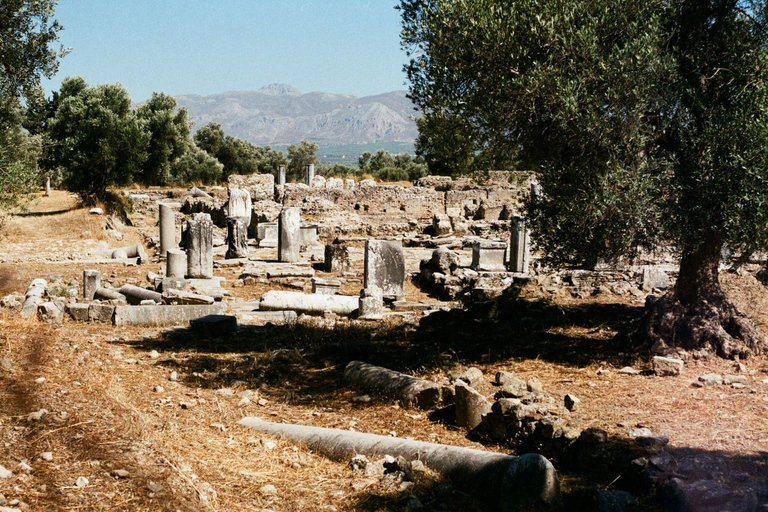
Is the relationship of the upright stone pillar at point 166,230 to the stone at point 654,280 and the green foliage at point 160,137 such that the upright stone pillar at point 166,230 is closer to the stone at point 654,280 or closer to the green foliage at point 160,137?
the green foliage at point 160,137

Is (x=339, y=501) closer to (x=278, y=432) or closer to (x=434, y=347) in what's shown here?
(x=278, y=432)

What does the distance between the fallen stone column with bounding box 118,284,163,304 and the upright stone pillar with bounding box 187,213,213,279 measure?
3322 millimetres

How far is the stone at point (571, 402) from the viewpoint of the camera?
764cm

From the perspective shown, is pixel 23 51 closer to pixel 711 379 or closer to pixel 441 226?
pixel 711 379

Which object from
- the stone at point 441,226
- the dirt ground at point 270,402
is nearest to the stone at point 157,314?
the dirt ground at point 270,402

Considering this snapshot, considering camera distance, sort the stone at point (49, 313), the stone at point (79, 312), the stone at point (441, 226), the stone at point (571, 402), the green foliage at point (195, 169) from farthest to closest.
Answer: the green foliage at point (195, 169) → the stone at point (441, 226) → the stone at point (79, 312) → the stone at point (49, 313) → the stone at point (571, 402)

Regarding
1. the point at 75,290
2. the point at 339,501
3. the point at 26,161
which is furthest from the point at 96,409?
the point at 75,290

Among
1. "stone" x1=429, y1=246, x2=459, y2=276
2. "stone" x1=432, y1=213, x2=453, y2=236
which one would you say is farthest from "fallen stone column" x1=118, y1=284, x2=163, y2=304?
"stone" x1=432, y1=213, x2=453, y2=236

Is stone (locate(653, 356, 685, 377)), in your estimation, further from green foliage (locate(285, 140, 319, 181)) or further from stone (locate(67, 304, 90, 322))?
green foliage (locate(285, 140, 319, 181))

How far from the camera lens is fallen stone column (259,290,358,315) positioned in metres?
14.9

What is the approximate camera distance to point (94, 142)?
3167 cm

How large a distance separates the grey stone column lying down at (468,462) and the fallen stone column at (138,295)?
8.13 meters

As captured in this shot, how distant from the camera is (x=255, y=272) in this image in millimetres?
19359

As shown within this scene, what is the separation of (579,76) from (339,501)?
6187mm
